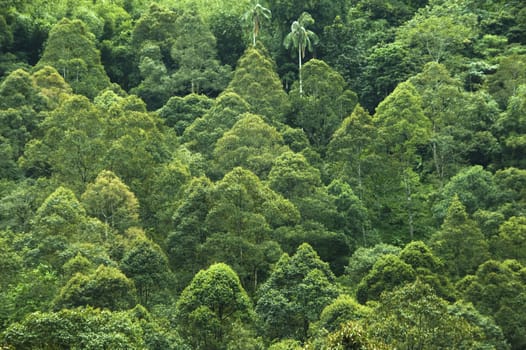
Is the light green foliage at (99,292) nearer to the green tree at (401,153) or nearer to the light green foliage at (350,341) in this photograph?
the light green foliage at (350,341)

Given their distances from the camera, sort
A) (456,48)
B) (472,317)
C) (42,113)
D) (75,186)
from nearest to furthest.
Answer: (472,317)
(75,186)
(42,113)
(456,48)

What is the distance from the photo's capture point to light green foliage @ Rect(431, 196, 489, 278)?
51000 millimetres

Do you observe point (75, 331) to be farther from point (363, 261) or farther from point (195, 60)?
point (195, 60)

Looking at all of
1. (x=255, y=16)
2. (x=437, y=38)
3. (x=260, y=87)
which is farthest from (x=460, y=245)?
(x=255, y=16)

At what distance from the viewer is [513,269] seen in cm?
4784

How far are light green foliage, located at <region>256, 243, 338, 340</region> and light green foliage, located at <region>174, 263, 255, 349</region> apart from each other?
1158 millimetres

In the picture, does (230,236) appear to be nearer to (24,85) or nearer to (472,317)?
(472,317)

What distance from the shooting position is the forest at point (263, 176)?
4281cm

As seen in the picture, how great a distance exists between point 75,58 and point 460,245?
37.6 meters

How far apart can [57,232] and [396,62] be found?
39.3 m

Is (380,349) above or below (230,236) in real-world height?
above

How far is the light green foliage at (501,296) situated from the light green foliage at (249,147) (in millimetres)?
18286

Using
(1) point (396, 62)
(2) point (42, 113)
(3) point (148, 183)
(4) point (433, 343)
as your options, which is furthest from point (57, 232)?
(1) point (396, 62)

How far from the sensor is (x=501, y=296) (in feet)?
152
